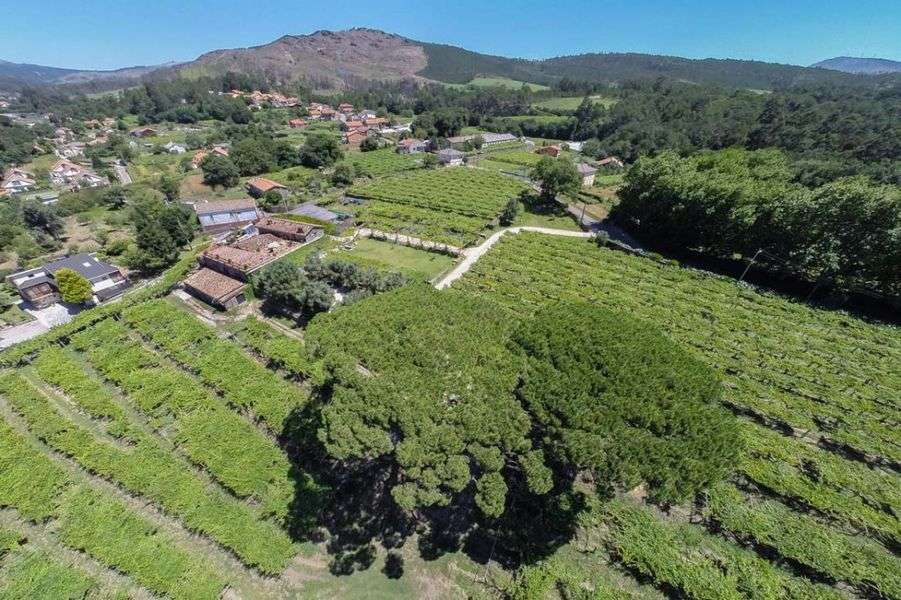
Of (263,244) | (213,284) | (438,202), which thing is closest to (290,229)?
(263,244)

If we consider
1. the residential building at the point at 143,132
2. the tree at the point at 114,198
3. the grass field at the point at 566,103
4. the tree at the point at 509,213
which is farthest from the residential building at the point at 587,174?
the residential building at the point at 143,132

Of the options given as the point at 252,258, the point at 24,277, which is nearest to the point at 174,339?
the point at 252,258

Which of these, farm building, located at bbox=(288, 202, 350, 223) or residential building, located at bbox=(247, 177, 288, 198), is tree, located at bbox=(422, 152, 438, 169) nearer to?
residential building, located at bbox=(247, 177, 288, 198)

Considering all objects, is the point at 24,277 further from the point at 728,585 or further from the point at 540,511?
the point at 728,585

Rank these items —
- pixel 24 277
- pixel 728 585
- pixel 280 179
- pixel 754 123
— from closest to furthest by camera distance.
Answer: pixel 728 585 → pixel 24 277 → pixel 280 179 → pixel 754 123

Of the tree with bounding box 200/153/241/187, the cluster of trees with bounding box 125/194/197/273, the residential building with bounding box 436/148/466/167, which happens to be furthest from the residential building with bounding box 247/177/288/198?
the residential building with bounding box 436/148/466/167

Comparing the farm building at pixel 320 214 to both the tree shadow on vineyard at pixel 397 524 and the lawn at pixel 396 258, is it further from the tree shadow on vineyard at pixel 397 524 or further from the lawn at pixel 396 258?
the tree shadow on vineyard at pixel 397 524
